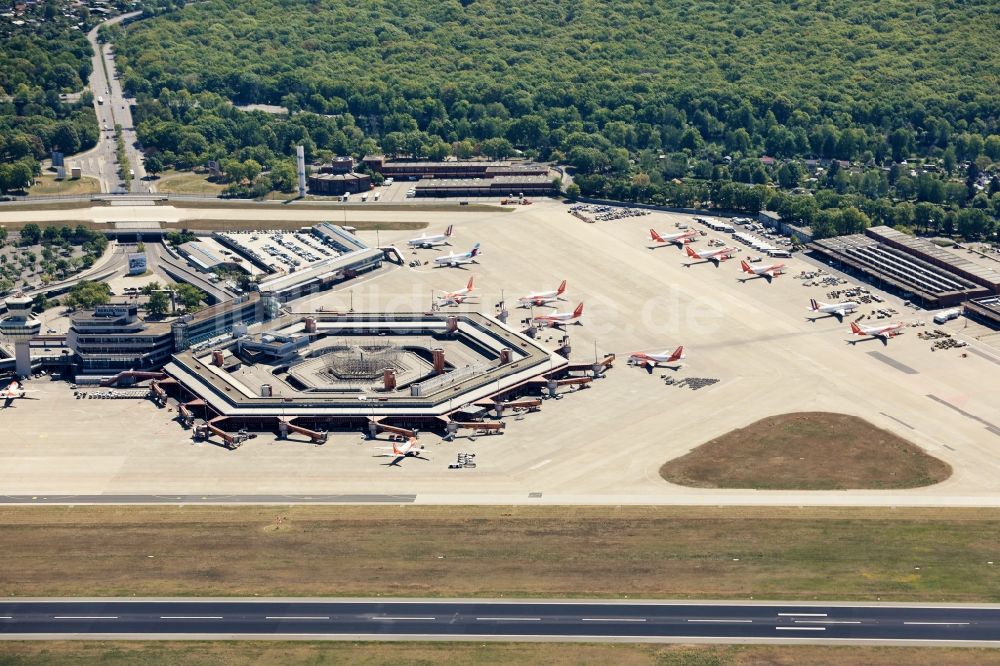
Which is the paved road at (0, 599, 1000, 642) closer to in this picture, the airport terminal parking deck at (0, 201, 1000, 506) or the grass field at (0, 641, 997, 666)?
the grass field at (0, 641, 997, 666)

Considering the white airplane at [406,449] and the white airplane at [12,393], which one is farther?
the white airplane at [12,393]

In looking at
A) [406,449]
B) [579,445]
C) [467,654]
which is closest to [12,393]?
[406,449]

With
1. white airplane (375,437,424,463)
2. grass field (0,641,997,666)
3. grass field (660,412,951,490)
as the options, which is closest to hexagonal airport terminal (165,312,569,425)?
white airplane (375,437,424,463)

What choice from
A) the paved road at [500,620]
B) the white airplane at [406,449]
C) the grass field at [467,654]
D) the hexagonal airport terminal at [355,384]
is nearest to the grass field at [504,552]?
the paved road at [500,620]

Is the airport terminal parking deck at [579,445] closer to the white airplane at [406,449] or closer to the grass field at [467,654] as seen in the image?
the white airplane at [406,449]

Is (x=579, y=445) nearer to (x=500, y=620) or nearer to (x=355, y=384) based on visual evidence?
(x=355, y=384)
